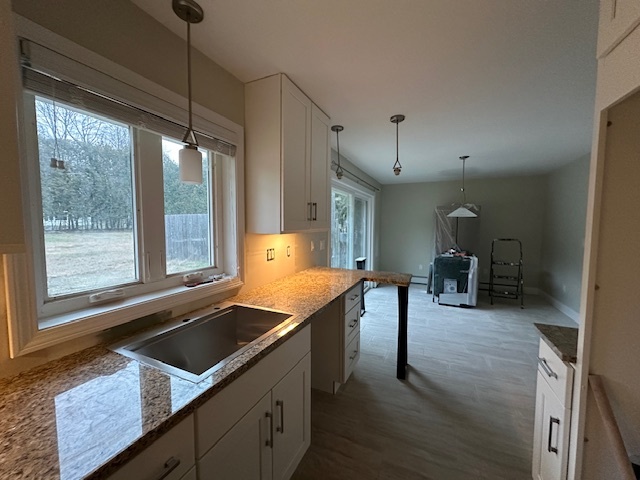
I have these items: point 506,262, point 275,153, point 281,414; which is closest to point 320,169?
point 275,153

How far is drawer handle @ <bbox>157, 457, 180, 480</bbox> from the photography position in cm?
68

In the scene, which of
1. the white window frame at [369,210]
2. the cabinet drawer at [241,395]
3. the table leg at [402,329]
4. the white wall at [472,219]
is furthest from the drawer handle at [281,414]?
the white wall at [472,219]

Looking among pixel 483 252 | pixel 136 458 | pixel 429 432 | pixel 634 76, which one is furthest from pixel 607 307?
pixel 483 252

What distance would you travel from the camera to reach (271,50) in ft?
4.79

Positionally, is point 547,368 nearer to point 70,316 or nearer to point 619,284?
point 619,284

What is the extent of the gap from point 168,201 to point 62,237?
1.57ft

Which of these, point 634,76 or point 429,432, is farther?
point 429,432

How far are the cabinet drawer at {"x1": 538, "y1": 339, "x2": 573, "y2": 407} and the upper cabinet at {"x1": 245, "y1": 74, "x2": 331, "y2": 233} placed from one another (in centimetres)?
157

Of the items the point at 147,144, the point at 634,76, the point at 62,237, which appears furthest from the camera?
the point at 147,144

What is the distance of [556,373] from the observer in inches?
45.8

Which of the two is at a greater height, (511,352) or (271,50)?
(271,50)

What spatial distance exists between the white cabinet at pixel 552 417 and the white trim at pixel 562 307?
325 centimetres

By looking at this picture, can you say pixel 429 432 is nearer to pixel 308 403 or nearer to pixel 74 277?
pixel 308 403

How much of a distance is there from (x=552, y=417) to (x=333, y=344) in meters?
1.33
